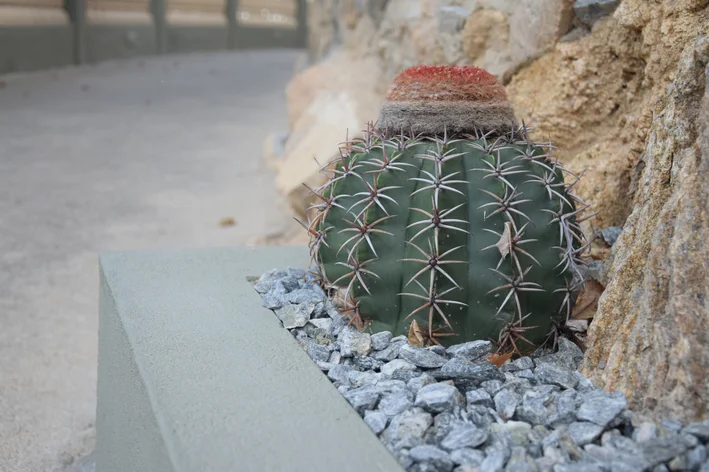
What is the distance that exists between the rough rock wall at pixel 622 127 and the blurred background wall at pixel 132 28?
5308mm

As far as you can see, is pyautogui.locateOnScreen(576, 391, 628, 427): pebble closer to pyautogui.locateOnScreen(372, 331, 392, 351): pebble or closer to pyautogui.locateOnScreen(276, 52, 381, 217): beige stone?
pyautogui.locateOnScreen(372, 331, 392, 351): pebble

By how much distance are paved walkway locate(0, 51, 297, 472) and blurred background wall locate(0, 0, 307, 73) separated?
1.25 feet

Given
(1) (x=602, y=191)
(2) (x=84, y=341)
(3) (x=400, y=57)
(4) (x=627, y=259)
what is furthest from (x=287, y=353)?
(3) (x=400, y=57)

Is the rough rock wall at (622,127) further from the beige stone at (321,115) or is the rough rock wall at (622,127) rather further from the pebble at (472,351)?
the pebble at (472,351)

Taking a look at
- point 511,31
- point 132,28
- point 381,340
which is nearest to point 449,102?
point 381,340

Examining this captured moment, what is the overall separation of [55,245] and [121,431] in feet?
7.87

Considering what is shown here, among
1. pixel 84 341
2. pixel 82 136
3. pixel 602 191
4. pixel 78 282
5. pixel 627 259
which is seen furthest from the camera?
pixel 82 136

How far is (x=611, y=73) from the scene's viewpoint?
2.16m

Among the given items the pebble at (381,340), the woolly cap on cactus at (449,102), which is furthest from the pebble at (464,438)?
the woolly cap on cactus at (449,102)

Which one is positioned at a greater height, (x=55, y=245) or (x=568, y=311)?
(x=568, y=311)

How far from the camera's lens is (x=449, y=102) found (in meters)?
1.56

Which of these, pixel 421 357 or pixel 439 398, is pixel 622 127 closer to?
pixel 421 357

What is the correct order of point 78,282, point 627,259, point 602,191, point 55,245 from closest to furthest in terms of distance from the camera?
point 627,259 → point 602,191 → point 78,282 → point 55,245

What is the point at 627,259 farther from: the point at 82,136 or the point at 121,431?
the point at 82,136
